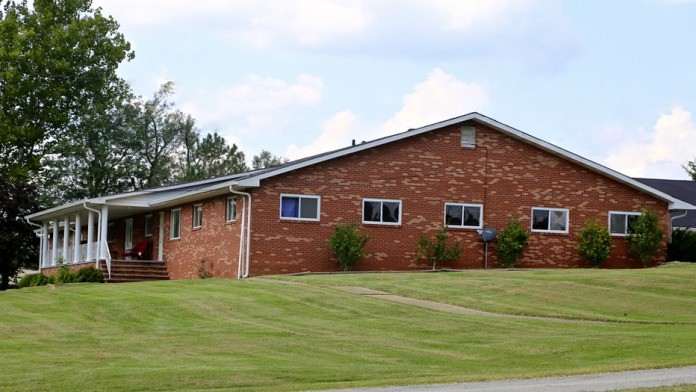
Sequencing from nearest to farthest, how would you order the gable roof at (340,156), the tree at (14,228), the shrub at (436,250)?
1. the gable roof at (340,156)
2. the shrub at (436,250)
3. the tree at (14,228)

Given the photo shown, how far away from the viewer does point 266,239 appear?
118 feet

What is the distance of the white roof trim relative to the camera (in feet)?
119

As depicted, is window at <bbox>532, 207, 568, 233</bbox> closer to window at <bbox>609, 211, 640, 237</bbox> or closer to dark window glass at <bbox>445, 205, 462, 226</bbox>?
window at <bbox>609, 211, 640, 237</bbox>

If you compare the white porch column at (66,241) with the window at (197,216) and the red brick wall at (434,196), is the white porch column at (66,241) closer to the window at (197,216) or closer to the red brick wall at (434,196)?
the window at (197,216)

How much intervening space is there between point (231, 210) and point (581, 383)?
79.1ft

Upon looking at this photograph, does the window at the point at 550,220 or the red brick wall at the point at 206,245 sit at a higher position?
the window at the point at 550,220

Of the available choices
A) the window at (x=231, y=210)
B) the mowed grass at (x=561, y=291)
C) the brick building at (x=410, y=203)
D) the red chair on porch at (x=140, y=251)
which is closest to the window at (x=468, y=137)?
the brick building at (x=410, y=203)

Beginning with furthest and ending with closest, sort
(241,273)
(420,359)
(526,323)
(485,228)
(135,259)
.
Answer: (135,259) → (485,228) → (241,273) → (526,323) → (420,359)

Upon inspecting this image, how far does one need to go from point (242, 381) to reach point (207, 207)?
24263 millimetres

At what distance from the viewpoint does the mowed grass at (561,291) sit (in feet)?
82.4

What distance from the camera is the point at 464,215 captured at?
38.5 meters

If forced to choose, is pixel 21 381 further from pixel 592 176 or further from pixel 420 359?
pixel 592 176

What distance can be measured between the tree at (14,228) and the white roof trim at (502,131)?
2097 centimetres

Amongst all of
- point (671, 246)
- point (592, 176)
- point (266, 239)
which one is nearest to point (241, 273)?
point (266, 239)
